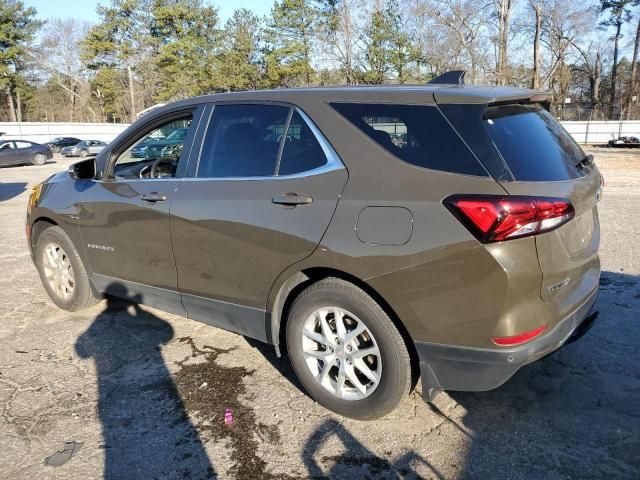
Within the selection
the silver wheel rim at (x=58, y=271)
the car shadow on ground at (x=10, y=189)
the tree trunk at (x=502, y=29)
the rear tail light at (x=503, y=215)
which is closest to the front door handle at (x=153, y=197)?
the silver wheel rim at (x=58, y=271)

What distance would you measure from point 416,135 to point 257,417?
5.94ft

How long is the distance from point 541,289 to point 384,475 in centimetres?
115

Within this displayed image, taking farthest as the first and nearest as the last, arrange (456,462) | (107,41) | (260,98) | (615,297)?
1. (107,41)
2. (615,297)
3. (260,98)
4. (456,462)

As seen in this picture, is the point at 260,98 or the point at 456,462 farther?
the point at 260,98

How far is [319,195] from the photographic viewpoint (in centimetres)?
283

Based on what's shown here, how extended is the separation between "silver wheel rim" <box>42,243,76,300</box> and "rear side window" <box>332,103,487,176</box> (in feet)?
9.99

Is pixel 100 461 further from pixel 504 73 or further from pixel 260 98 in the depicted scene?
pixel 504 73

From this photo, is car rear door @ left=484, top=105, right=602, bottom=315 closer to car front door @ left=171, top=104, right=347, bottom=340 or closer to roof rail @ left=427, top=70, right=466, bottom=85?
roof rail @ left=427, top=70, right=466, bottom=85

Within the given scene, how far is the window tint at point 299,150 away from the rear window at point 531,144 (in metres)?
0.92

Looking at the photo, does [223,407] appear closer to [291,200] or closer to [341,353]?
[341,353]

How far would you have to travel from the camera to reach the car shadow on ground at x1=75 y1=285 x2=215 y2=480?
2.64 meters

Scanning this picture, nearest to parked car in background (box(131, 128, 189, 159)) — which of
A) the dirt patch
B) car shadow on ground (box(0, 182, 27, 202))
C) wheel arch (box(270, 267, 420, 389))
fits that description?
wheel arch (box(270, 267, 420, 389))

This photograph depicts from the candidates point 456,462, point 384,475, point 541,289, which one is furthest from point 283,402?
point 541,289

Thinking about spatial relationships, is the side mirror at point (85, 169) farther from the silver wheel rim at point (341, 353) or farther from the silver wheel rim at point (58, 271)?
the silver wheel rim at point (341, 353)
